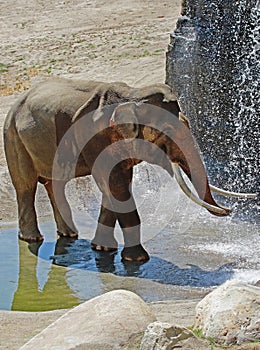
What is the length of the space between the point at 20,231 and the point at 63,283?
5.22 ft

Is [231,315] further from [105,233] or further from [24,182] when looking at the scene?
[24,182]

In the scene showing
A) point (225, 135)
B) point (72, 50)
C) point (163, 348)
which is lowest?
point (72, 50)

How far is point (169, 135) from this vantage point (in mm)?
8617

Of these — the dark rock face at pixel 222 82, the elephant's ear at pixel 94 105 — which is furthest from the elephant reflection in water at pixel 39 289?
the dark rock face at pixel 222 82

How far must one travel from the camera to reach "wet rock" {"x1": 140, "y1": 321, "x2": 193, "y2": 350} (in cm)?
525

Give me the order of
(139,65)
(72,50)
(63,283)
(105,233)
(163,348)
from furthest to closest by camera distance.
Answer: (72,50) < (139,65) < (105,233) < (63,283) < (163,348)

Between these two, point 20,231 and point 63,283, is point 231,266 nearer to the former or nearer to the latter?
point 63,283

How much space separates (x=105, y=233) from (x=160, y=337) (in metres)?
4.36

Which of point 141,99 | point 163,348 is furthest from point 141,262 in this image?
point 163,348

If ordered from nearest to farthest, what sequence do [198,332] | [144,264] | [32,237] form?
1. [198,332]
2. [144,264]
3. [32,237]

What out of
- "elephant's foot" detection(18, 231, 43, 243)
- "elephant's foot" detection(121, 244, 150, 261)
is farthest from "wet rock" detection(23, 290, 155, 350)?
"elephant's foot" detection(18, 231, 43, 243)

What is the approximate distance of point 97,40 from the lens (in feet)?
84.5

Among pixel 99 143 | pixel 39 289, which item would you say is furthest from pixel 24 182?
pixel 39 289

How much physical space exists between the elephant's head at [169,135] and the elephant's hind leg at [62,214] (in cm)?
157
